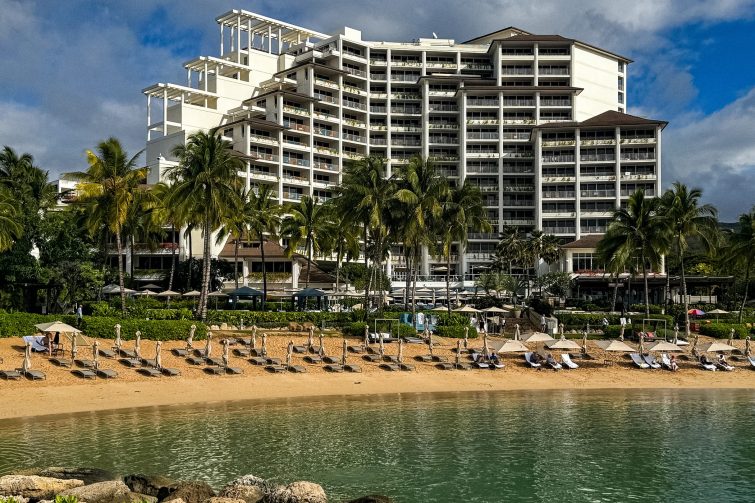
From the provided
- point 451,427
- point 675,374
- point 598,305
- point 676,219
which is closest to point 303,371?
point 451,427

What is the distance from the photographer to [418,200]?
59.2 metres

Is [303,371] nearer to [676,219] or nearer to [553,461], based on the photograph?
[553,461]

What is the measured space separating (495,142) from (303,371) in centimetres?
8421

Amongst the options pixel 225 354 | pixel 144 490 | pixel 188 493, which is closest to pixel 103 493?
pixel 144 490

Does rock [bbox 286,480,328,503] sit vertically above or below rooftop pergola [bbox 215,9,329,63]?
below

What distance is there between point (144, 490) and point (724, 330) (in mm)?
48567

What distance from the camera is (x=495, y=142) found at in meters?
118

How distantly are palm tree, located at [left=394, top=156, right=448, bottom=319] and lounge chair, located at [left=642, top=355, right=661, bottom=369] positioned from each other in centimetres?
1818

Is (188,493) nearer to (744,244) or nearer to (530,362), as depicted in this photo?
(530,362)

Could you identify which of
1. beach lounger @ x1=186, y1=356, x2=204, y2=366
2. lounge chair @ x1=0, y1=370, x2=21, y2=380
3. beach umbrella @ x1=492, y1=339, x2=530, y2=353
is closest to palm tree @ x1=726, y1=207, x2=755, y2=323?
beach umbrella @ x1=492, y1=339, x2=530, y2=353

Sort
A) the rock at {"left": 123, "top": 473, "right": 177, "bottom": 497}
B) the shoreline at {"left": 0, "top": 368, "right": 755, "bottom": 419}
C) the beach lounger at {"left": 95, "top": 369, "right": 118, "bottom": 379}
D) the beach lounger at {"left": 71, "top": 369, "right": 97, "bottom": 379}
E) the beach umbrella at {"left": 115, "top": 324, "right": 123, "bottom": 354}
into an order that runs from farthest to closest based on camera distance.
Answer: the beach umbrella at {"left": 115, "top": 324, "right": 123, "bottom": 354} < the beach lounger at {"left": 95, "top": 369, "right": 118, "bottom": 379} < the beach lounger at {"left": 71, "top": 369, "right": 97, "bottom": 379} < the shoreline at {"left": 0, "top": 368, "right": 755, "bottom": 419} < the rock at {"left": 123, "top": 473, "right": 177, "bottom": 497}

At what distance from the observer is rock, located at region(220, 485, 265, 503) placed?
17594 millimetres

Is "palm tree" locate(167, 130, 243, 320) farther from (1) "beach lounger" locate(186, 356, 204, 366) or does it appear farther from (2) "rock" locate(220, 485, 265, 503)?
(2) "rock" locate(220, 485, 265, 503)

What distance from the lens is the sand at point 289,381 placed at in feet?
105
